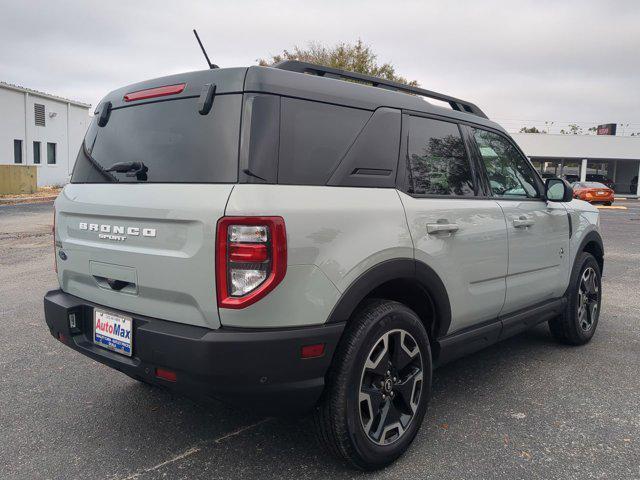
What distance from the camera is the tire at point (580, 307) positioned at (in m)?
4.61

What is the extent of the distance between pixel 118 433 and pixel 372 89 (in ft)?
8.02

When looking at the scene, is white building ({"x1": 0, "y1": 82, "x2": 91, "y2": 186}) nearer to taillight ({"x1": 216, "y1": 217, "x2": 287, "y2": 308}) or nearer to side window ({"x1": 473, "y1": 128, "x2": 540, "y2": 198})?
side window ({"x1": 473, "y1": 128, "x2": 540, "y2": 198})

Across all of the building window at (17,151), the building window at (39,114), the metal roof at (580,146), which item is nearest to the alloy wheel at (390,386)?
the building window at (17,151)

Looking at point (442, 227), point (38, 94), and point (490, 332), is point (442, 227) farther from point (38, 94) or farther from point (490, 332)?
point (38, 94)

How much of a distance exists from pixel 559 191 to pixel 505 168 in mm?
573

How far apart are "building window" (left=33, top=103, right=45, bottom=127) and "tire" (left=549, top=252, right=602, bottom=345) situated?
109 feet

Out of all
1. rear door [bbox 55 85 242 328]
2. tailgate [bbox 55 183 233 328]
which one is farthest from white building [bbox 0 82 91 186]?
tailgate [bbox 55 183 233 328]

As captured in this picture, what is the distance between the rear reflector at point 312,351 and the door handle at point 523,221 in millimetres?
1955

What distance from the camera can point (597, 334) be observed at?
5254 millimetres

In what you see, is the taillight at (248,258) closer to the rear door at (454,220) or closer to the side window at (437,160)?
the rear door at (454,220)

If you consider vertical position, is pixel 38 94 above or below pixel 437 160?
above

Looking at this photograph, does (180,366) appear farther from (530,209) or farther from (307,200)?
(530,209)

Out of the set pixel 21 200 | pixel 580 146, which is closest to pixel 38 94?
pixel 21 200

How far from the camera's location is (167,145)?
2.68 meters
